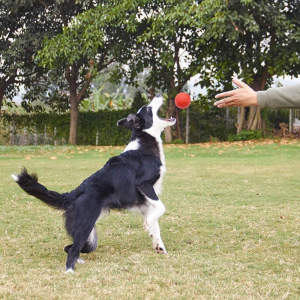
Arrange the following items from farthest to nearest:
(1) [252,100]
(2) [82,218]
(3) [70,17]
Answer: (3) [70,17] < (2) [82,218] < (1) [252,100]

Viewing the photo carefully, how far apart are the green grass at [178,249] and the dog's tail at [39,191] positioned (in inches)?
20.2

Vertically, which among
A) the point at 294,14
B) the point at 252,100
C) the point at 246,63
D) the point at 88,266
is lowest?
the point at 88,266

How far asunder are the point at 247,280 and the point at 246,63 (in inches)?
719

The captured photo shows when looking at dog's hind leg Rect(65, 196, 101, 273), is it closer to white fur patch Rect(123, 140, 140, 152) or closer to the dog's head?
white fur patch Rect(123, 140, 140, 152)

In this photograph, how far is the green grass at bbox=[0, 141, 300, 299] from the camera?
9.91 feet

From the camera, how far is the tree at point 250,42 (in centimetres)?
1717

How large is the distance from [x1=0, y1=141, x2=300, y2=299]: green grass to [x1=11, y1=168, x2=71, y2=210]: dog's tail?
0.51 meters

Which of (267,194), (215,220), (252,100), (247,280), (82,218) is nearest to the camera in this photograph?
(247,280)

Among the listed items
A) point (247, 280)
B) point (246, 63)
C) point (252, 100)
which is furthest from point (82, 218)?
point (246, 63)

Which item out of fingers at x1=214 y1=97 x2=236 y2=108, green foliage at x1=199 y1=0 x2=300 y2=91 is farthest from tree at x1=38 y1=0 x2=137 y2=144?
fingers at x1=214 y1=97 x2=236 y2=108

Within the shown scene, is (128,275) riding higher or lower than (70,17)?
lower

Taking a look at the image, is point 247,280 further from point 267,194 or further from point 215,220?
point 267,194

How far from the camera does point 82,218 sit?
380 cm

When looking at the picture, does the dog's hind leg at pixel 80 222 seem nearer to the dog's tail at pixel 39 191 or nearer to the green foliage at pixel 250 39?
the dog's tail at pixel 39 191
